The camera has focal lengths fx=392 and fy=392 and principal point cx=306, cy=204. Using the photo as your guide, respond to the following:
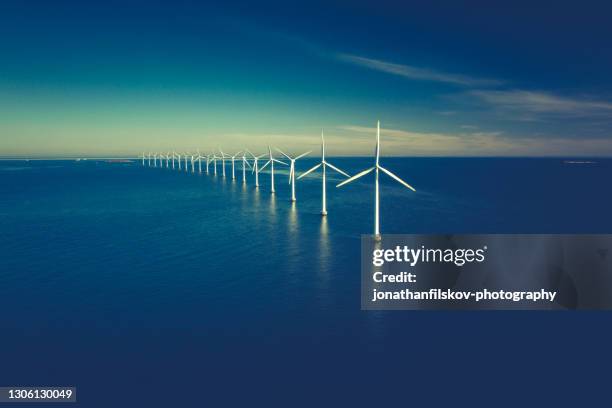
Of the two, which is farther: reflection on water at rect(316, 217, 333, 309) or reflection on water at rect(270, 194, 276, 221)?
reflection on water at rect(270, 194, 276, 221)

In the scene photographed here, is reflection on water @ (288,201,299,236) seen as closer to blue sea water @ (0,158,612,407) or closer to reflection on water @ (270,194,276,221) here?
reflection on water @ (270,194,276,221)

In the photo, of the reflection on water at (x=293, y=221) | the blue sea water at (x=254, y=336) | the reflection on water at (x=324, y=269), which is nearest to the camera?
the blue sea water at (x=254, y=336)

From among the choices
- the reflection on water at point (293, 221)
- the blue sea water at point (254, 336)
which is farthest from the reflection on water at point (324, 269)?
the reflection on water at point (293, 221)

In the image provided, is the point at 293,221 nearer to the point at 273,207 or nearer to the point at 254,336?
the point at 273,207

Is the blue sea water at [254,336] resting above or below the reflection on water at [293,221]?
below

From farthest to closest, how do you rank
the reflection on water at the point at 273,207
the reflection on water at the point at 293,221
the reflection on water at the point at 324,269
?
1. the reflection on water at the point at 273,207
2. the reflection on water at the point at 293,221
3. the reflection on water at the point at 324,269

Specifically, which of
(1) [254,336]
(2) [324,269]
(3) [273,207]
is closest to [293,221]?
(3) [273,207]

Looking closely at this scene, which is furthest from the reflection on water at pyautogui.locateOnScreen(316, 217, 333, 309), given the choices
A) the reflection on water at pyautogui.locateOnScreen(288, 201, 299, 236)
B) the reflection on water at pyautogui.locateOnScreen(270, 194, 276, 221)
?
the reflection on water at pyautogui.locateOnScreen(270, 194, 276, 221)

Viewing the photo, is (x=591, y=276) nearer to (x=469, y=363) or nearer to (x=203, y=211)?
(x=469, y=363)

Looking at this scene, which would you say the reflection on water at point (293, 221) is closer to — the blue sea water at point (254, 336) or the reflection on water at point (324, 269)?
the reflection on water at point (324, 269)

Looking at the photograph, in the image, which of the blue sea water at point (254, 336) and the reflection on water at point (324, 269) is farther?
the reflection on water at point (324, 269)

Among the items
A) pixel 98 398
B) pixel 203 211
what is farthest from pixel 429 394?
pixel 203 211
